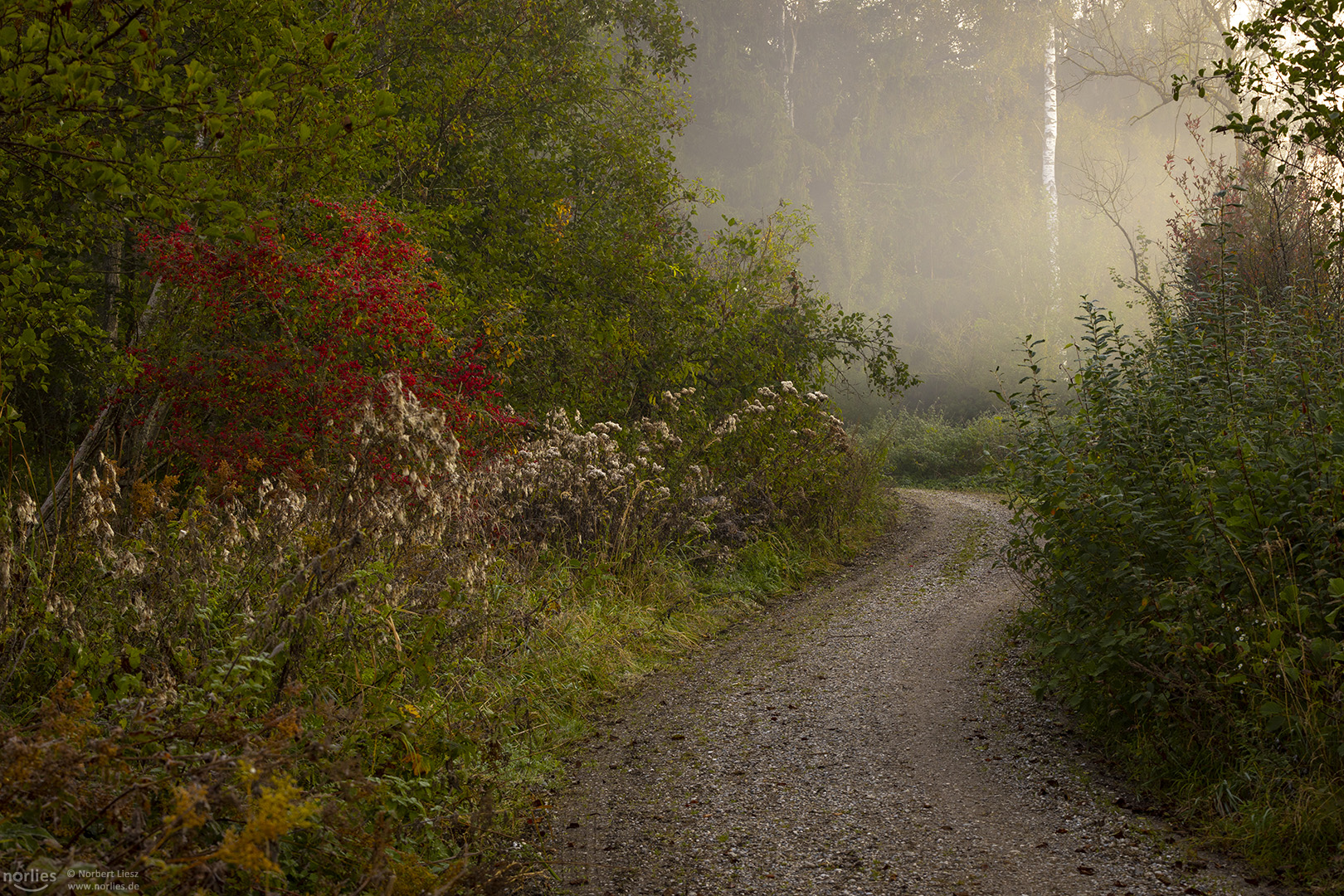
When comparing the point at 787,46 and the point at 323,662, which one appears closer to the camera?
the point at 323,662

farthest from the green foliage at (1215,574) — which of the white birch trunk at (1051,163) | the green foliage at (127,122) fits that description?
the white birch trunk at (1051,163)

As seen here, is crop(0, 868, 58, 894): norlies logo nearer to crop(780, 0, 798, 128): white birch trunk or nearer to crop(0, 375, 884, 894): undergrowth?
crop(0, 375, 884, 894): undergrowth

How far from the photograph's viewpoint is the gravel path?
3.42m

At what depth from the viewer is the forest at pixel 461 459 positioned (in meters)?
3.20

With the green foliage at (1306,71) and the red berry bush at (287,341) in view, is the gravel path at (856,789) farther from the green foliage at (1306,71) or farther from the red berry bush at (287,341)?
the green foliage at (1306,71)

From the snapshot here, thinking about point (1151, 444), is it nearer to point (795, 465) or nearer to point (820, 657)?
point (820, 657)

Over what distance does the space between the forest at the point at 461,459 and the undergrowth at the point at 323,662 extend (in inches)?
1.1

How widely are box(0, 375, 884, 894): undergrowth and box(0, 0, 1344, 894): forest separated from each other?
27mm

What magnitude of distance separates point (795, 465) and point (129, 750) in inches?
354

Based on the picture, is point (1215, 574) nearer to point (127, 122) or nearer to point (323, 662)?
point (323, 662)

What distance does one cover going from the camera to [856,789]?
4.30m

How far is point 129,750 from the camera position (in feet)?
8.41

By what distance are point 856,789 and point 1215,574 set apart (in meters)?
1.98

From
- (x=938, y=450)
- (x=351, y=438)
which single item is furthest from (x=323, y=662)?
(x=938, y=450)
